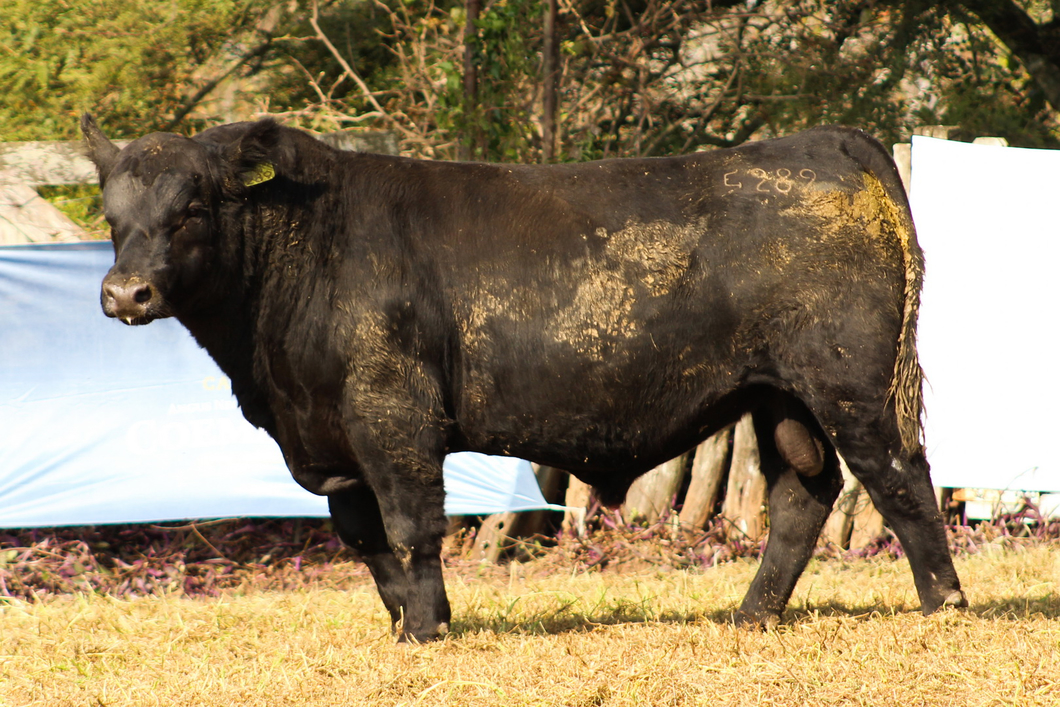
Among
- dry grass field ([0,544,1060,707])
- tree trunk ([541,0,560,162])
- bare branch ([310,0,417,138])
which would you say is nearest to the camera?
dry grass field ([0,544,1060,707])

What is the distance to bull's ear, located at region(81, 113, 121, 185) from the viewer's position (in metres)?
4.26

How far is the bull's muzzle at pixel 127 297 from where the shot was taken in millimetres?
3789

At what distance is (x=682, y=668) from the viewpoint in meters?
Answer: 3.77

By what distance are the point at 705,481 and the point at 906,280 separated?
112 inches

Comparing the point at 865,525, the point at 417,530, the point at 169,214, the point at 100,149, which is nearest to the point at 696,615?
the point at 417,530

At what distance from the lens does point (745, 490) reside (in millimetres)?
6742

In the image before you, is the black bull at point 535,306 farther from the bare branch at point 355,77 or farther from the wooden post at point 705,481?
the bare branch at point 355,77

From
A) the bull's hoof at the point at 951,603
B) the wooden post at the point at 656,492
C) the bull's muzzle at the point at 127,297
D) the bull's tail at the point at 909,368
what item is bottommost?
the wooden post at the point at 656,492

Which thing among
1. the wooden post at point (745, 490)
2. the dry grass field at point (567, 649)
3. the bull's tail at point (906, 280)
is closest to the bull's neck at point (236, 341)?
the dry grass field at point (567, 649)

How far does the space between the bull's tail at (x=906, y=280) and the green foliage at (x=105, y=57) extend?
239 inches

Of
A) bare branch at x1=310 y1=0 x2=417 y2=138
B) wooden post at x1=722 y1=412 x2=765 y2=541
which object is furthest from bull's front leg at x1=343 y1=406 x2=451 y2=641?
bare branch at x1=310 y1=0 x2=417 y2=138

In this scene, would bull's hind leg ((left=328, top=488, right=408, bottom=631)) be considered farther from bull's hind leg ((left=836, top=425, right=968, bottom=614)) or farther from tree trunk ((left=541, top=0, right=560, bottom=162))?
tree trunk ((left=541, top=0, right=560, bottom=162))

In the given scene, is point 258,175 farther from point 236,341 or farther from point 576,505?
point 576,505

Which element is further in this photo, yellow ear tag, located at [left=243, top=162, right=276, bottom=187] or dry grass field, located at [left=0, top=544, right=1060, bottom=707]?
yellow ear tag, located at [left=243, top=162, right=276, bottom=187]
